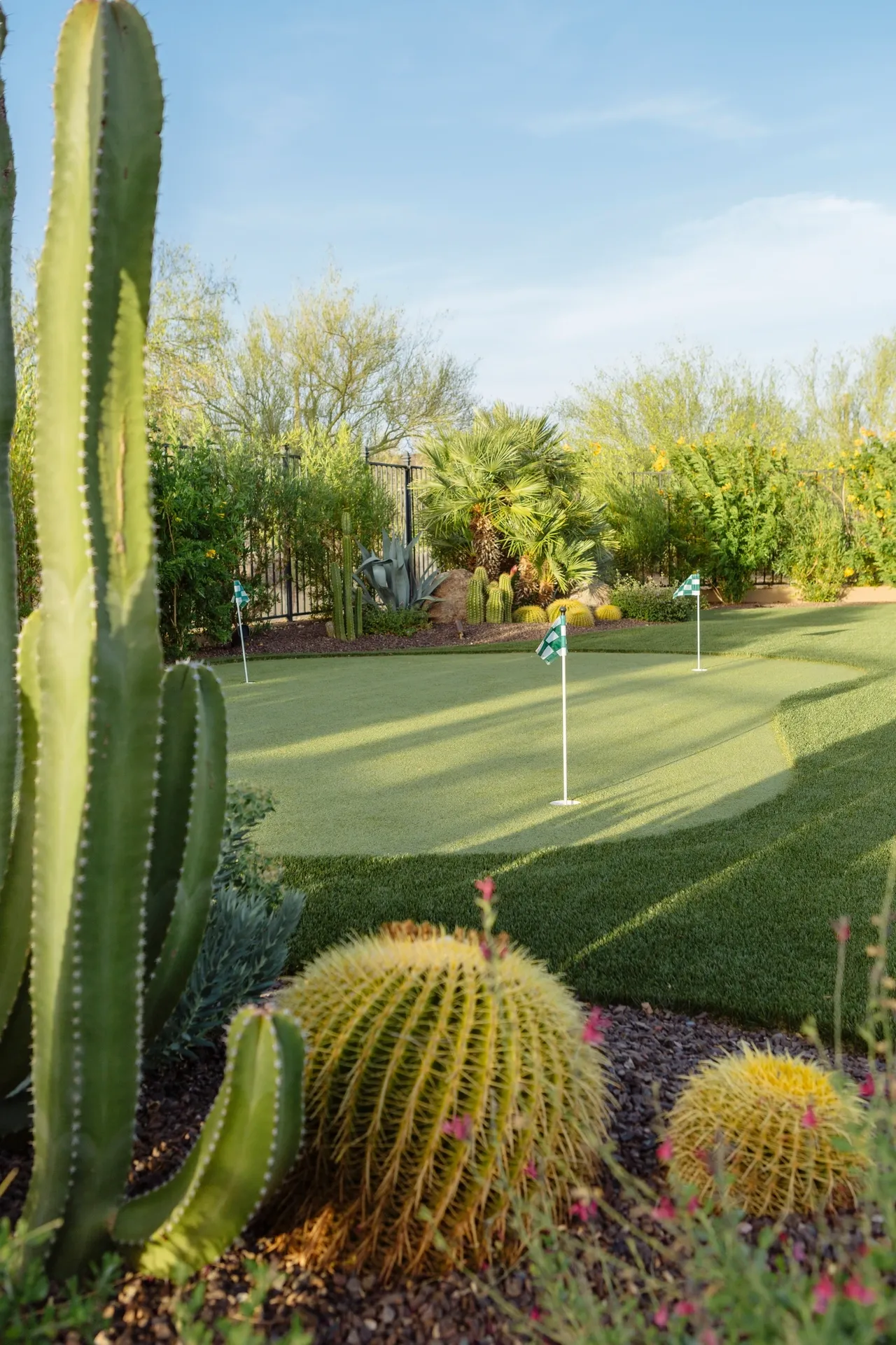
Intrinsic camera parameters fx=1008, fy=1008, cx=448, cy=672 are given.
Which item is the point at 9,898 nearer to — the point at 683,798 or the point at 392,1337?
the point at 392,1337

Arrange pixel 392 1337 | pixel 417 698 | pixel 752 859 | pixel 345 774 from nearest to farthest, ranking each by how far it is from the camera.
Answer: pixel 392 1337
pixel 752 859
pixel 345 774
pixel 417 698

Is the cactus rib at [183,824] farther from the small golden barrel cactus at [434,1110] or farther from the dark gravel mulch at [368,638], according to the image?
the dark gravel mulch at [368,638]

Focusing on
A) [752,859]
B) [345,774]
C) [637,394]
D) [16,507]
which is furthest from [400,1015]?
[637,394]

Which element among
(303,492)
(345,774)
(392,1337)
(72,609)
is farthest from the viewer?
(303,492)

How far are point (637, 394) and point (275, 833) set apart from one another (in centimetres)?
2729

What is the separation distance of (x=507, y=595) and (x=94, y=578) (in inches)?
577

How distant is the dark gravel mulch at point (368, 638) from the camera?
13423 millimetres

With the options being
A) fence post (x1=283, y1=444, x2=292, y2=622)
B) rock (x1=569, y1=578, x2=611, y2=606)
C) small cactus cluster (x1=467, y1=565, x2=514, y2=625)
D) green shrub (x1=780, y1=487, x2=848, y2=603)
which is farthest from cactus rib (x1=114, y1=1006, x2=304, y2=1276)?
green shrub (x1=780, y1=487, x2=848, y2=603)

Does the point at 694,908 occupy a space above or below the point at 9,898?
below

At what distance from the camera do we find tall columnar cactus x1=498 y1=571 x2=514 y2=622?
632 inches

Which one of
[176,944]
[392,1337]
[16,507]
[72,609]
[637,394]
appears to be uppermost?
[637,394]

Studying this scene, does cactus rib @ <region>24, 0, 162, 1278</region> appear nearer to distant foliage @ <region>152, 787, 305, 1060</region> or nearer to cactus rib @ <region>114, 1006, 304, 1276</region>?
cactus rib @ <region>114, 1006, 304, 1276</region>

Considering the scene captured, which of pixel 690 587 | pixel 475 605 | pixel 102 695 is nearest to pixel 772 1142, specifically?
pixel 102 695

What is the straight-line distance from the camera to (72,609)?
5.24ft
